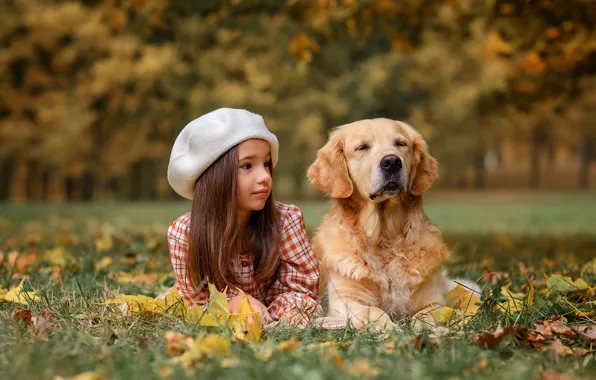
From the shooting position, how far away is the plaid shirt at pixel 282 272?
11.0 feet

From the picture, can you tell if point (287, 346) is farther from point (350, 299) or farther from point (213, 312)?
point (350, 299)

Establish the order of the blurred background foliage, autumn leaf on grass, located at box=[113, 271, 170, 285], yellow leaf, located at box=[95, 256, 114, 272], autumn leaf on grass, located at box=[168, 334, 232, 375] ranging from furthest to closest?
the blurred background foliage → yellow leaf, located at box=[95, 256, 114, 272] → autumn leaf on grass, located at box=[113, 271, 170, 285] → autumn leaf on grass, located at box=[168, 334, 232, 375]

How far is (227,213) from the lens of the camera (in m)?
3.32

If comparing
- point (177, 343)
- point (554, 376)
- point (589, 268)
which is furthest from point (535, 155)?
point (177, 343)

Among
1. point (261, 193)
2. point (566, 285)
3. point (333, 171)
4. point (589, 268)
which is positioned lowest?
point (589, 268)


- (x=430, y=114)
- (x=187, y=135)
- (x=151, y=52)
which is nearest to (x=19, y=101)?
Result: (x=151, y=52)

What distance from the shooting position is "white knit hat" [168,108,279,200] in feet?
10.7

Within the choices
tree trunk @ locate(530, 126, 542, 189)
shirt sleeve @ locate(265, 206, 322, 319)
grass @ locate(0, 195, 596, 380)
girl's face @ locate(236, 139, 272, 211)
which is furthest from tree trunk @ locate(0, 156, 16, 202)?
tree trunk @ locate(530, 126, 542, 189)

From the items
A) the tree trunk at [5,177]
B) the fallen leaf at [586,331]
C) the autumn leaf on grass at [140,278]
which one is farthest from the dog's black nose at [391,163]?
the tree trunk at [5,177]

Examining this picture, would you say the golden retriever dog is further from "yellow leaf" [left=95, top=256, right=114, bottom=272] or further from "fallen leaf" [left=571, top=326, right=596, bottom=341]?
"yellow leaf" [left=95, top=256, right=114, bottom=272]

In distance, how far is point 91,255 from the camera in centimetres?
505

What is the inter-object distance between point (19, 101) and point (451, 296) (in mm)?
17406

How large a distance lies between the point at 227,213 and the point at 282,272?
540 mm

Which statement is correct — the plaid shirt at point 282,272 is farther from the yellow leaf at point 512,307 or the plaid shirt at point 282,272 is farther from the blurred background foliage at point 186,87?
the blurred background foliage at point 186,87
